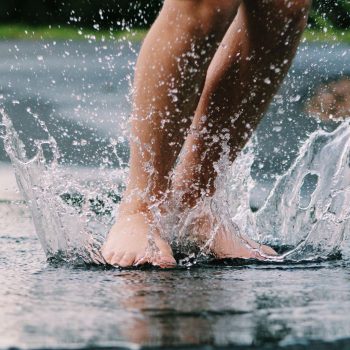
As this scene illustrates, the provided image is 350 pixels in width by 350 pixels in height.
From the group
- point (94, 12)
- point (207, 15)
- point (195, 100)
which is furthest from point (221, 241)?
point (94, 12)

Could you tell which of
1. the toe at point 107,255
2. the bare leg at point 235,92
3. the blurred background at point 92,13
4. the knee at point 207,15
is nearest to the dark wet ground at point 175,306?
→ the toe at point 107,255

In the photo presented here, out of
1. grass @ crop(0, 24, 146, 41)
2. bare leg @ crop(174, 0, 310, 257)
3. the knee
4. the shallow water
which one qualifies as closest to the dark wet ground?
the shallow water

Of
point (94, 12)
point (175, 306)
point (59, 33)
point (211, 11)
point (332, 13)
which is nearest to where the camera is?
point (175, 306)

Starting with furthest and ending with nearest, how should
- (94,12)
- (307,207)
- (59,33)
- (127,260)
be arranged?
1. (94,12)
2. (59,33)
3. (307,207)
4. (127,260)

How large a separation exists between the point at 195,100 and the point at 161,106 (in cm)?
8

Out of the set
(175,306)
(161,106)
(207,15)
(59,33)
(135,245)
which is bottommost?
(175,306)

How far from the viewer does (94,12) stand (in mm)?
11461

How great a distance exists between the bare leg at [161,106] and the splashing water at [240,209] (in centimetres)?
7

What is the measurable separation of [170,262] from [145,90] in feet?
1.25

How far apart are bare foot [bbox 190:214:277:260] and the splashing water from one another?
0.01m

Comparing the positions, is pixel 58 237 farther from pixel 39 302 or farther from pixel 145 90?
pixel 39 302

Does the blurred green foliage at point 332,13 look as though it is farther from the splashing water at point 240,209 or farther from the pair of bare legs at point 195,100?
the pair of bare legs at point 195,100

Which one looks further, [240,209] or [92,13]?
[92,13]

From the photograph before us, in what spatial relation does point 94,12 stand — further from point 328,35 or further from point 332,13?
point 328,35
